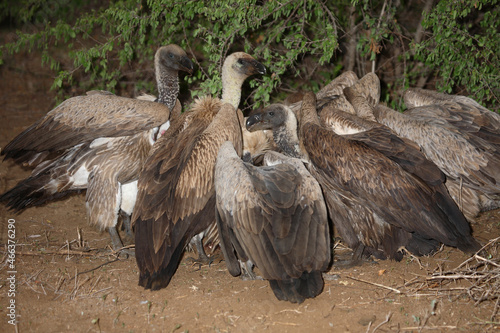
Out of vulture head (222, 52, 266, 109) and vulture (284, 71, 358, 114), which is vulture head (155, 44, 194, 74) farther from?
vulture (284, 71, 358, 114)

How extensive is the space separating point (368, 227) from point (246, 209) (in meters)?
1.34

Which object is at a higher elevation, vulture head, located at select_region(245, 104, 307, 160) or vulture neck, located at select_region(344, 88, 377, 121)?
vulture neck, located at select_region(344, 88, 377, 121)

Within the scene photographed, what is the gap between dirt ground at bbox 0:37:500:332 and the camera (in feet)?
11.3

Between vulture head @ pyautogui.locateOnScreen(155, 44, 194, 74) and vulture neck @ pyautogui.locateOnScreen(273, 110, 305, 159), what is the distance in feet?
3.70

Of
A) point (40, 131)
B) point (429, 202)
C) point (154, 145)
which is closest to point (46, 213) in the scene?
point (40, 131)

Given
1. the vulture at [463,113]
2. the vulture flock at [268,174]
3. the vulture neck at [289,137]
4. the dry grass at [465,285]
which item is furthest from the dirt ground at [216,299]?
the vulture at [463,113]

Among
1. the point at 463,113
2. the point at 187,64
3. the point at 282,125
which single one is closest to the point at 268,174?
the point at 282,125

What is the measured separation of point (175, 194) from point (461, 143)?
2619 millimetres

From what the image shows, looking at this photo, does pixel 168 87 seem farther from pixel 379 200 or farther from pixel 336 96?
pixel 379 200

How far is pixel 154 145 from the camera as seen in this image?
4742 millimetres

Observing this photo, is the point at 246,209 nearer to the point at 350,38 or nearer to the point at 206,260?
the point at 206,260

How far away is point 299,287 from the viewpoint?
3.56 m

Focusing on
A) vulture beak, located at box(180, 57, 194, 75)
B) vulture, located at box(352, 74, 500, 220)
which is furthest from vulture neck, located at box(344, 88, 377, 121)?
vulture beak, located at box(180, 57, 194, 75)

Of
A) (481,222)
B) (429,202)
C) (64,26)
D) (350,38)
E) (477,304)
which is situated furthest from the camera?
(350,38)
